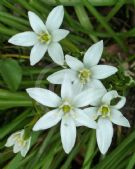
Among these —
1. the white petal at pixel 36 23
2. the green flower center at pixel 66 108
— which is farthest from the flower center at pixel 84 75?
the white petal at pixel 36 23

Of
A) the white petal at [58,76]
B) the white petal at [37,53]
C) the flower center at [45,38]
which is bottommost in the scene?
the white petal at [58,76]

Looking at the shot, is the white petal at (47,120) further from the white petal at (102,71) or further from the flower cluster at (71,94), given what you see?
the white petal at (102,71)

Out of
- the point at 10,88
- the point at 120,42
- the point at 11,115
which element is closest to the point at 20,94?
the point at 10,88

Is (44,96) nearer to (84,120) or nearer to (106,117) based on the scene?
(84,120)

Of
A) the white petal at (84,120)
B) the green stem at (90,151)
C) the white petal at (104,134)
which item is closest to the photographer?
the white petal at (84,120)

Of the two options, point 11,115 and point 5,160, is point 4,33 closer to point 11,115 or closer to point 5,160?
point 11,115
